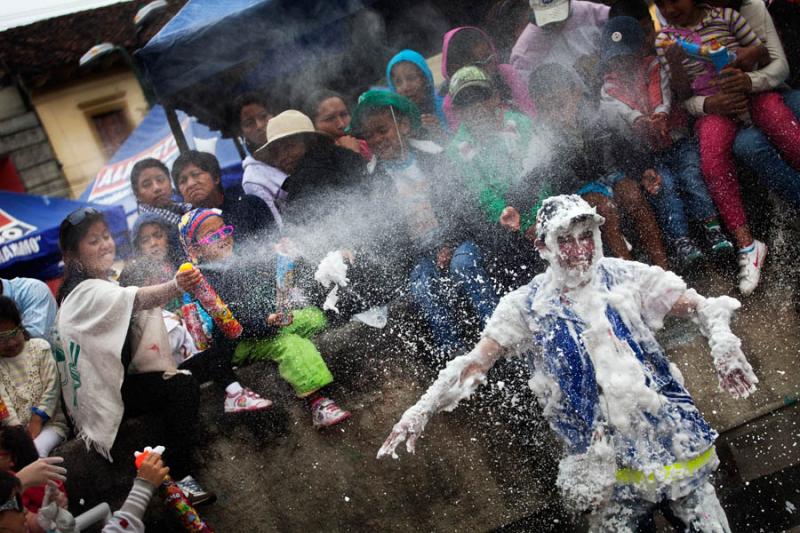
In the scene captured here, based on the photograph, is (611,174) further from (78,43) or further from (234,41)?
(78,43)

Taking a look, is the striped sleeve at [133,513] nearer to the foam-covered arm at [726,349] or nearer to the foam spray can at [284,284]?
the foam spray can at [284,284]

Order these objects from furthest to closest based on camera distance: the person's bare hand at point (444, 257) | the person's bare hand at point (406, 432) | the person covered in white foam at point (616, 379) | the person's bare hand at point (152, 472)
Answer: the person's bare hand at point (444, 257) < the person's bare hand at point (152, 472) < the person's bare hand at point (406, 432) < the person covered in white foam at point (616, 379)

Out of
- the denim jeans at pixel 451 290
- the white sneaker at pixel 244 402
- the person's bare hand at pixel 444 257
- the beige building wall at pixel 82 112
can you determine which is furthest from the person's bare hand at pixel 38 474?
the beige building wall at pixel 82 112

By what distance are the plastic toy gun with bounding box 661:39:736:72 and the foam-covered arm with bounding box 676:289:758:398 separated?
1.87m

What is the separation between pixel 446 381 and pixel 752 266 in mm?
2097

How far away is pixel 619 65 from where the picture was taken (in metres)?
4.29

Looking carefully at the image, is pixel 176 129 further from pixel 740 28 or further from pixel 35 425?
pixel 740 28

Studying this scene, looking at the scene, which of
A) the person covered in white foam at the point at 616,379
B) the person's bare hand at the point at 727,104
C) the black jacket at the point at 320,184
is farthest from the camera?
the black jacket at the point at 320,184

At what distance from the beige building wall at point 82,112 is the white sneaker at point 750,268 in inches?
581

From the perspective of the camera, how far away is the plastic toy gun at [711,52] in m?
4.03

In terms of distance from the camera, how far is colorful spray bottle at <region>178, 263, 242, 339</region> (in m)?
3.81

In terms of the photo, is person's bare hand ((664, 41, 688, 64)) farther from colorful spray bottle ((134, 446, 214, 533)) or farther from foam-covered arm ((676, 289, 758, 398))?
colorful spray bottle ((134, 446, 214, 533))

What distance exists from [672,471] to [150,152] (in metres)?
9.46

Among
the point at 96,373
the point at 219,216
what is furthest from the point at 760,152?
the point at 96,373
